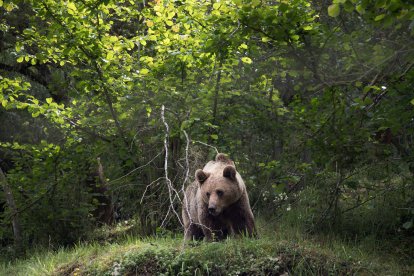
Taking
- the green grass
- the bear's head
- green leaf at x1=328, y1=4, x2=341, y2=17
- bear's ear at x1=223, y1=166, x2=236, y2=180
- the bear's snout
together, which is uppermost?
green leaf at x1=328, y1=4, x2=341, y2=17

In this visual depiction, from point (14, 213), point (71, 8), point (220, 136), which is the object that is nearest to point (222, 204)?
point (220, 136)

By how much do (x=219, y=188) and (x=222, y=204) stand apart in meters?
0.21

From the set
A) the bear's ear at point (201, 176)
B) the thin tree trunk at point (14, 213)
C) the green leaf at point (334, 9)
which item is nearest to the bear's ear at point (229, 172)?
the bear's ear at point (201, 176)

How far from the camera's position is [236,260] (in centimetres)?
643

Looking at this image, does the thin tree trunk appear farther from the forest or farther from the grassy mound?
the grassy mound

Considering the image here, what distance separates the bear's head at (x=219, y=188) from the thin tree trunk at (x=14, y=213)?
4196mm

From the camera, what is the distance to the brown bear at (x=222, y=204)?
7.27m

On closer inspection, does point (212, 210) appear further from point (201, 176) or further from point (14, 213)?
point (14, 213)

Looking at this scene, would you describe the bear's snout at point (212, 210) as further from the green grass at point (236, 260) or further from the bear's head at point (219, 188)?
the green grass at point (236, 260)

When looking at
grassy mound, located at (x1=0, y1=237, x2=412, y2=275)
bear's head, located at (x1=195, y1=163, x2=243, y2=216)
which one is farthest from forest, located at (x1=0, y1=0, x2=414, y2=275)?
bear's head, located at (x1=195, y1=163, x2=243, y2=216)

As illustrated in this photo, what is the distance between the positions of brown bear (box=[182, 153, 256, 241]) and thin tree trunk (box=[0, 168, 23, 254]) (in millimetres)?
4031

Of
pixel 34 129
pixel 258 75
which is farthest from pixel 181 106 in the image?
pixel 34 129

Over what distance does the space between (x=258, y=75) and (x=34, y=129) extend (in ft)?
23.2

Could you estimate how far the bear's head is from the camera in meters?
7.21
